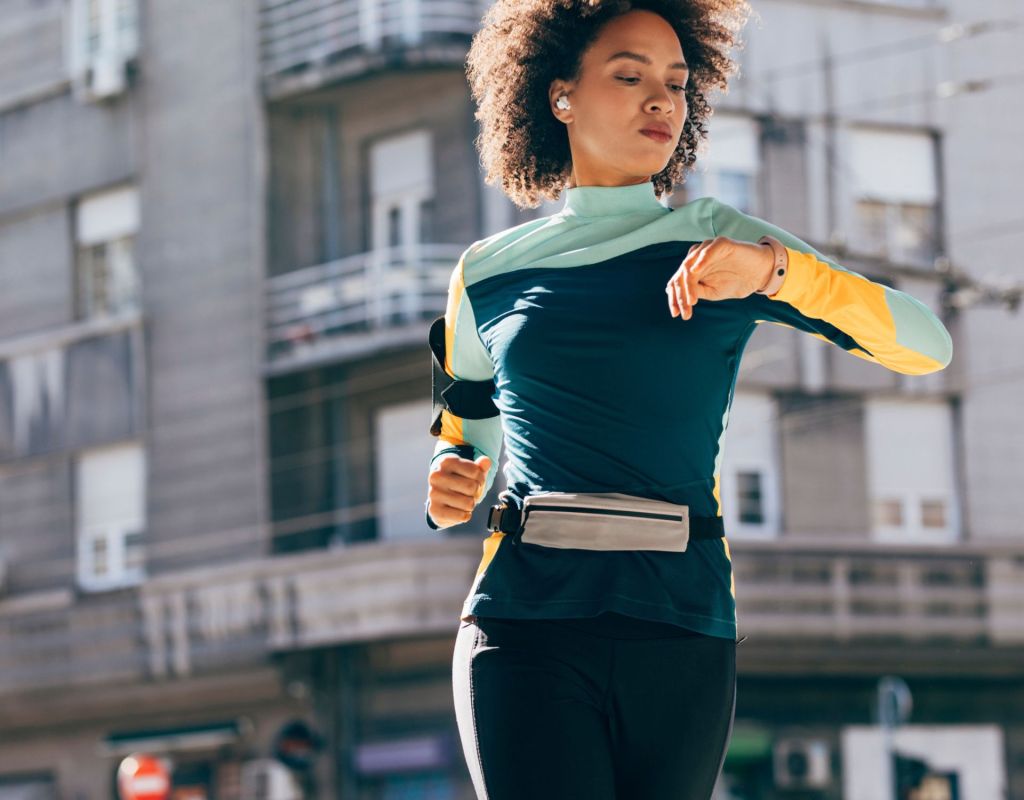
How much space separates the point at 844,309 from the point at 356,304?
1887 cm

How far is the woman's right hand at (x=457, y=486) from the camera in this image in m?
3.09

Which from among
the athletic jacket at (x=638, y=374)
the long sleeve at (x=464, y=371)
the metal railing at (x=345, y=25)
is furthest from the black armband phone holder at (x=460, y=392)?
the metal railing at (x=345, y=25)

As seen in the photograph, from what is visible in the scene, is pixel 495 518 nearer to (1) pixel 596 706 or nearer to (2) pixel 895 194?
(1) pixel 596 706

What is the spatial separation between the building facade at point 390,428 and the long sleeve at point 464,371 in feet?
54.6

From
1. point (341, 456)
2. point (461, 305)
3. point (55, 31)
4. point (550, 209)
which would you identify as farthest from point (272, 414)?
point (461, 305)

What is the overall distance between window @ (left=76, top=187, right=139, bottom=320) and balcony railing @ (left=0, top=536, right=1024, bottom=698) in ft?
12.3

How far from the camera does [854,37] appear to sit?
22797 mm

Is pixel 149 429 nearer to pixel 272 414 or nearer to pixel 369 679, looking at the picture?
pixel 272 414

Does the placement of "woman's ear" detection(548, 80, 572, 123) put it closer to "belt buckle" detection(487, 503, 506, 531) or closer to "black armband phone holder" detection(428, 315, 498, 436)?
"black armband phone holder" detection(428, 315, 498, 436)

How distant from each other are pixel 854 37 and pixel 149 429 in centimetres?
927

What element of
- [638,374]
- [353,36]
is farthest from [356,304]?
[638,374]

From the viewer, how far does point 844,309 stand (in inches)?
118

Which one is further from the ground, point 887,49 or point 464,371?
point 887,49

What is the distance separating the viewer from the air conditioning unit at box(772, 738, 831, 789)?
21.0m
